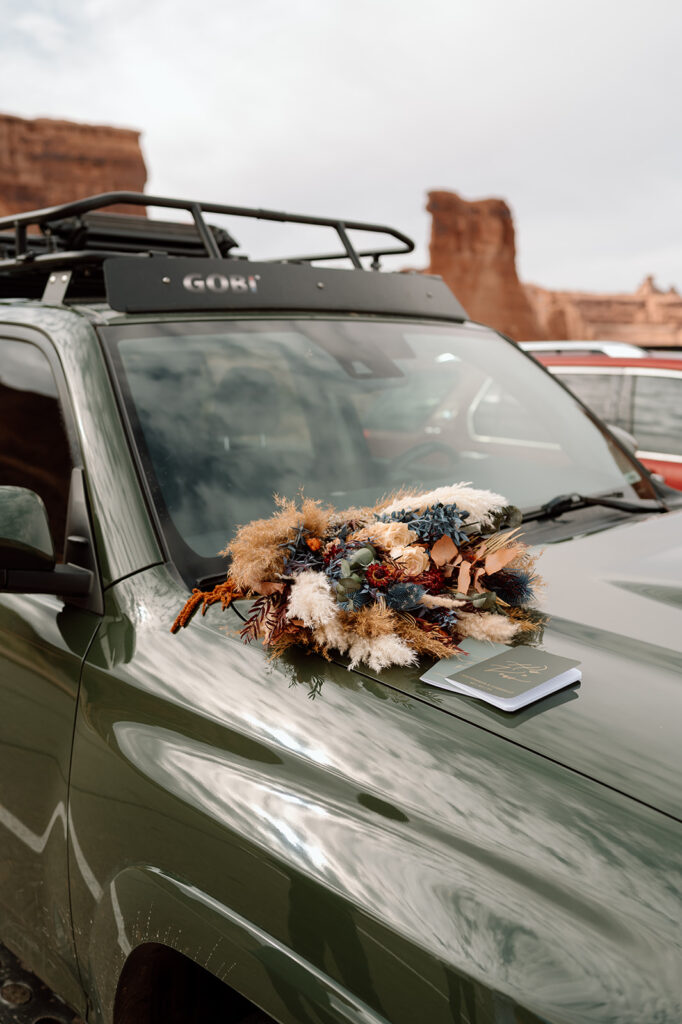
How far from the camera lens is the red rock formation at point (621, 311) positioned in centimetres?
7869

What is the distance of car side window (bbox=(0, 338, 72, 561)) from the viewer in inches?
80.7

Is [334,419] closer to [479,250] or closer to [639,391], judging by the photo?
[639,391]

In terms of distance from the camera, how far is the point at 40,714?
5.77 feet

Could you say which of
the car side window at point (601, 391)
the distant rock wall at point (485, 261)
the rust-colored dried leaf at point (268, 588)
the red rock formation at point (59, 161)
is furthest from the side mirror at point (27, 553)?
the distant rock wall at point (485, 261)

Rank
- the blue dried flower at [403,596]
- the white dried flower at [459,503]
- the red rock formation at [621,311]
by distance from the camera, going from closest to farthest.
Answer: the blue dried flower at [403,596] < the white dried flower at [459,503] < the red rock formation at [621,311]

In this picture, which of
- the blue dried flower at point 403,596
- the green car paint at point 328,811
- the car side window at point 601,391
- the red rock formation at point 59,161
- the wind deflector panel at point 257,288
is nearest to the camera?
the green car paint at point 328,811

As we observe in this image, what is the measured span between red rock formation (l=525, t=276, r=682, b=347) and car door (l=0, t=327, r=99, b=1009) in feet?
258

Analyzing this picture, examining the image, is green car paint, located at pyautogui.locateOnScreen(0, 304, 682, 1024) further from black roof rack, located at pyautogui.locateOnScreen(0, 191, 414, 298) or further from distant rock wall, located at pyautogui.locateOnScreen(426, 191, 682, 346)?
distant rock wall, located at pyautogui.locateOnScreen(426, 191, 682, 346)

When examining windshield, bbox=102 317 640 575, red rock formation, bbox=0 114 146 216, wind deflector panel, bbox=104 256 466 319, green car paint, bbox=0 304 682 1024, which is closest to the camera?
green car paint, bbox=0 304 682 1024

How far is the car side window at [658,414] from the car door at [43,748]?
4888mm

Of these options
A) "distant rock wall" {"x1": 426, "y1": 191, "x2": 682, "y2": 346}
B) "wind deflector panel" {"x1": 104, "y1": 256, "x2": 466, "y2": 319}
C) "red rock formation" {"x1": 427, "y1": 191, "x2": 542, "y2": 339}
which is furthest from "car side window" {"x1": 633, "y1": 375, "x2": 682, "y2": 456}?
"red rock formation" {"x1": 427, "y1": 191, "x2": 542, "y2": 339}

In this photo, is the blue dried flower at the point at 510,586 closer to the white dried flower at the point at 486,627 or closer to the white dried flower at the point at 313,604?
the white dried flower at the point at 486,627

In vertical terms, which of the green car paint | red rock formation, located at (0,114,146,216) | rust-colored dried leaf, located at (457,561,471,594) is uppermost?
red rock formation, located at (0,114,146,216)

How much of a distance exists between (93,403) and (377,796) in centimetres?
113
